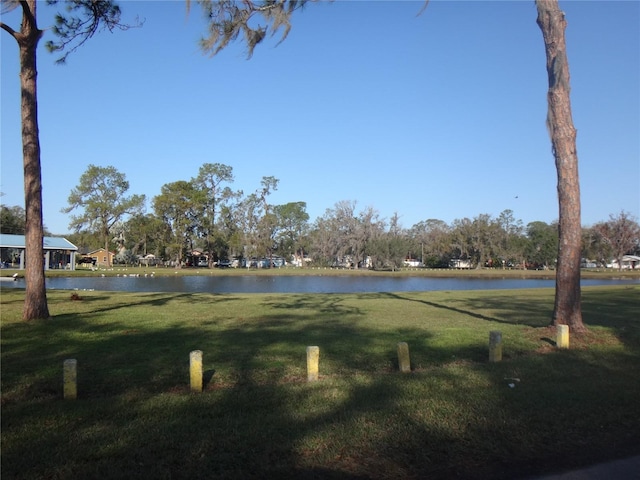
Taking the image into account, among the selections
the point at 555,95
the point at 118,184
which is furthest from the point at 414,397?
the point at 118,184

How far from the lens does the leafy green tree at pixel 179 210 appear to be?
3029 inches

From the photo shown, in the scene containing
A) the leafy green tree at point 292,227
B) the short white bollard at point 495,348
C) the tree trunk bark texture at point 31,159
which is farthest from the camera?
the leafy green tree at point 292,227

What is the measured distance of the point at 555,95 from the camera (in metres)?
11.4

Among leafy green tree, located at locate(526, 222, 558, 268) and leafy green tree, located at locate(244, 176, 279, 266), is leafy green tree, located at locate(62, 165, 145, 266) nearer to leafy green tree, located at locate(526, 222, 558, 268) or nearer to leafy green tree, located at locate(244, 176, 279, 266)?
leafy green tree, located at locate(244, 176, 279, 266)

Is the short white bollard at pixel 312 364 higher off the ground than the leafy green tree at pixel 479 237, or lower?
lower

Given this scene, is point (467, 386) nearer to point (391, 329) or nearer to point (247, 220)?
point (391, 329)

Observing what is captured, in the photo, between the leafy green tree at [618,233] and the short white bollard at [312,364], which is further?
the leafy green tree at [618,233]

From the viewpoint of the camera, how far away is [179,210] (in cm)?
7831

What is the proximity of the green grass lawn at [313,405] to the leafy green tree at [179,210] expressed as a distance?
6705 centimetres

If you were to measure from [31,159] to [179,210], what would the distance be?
66.5m

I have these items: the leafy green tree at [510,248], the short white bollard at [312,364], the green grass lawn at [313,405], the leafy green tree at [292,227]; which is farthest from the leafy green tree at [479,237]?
the short white bollard at [312,364]

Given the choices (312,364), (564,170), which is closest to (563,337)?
(564,170)

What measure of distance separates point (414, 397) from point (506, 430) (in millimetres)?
1345

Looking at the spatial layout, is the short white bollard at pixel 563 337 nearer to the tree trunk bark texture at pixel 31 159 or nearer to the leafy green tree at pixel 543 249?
the tree trunk bark texture at pixel 31 159
